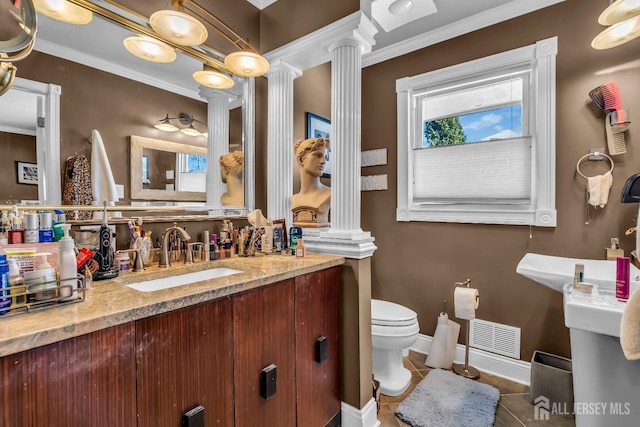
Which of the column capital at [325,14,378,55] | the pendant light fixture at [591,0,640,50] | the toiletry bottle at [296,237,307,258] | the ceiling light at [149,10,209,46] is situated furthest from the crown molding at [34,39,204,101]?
the pendant light fixture at [591,0,640,50]

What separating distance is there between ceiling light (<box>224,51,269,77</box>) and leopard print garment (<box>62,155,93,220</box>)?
0.89 meters

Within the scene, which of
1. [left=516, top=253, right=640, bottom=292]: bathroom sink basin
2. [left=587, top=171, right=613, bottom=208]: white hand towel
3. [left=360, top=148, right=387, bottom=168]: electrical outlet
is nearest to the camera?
[left=516, top=253, right=640, bottom=292]: bathroom sink basin

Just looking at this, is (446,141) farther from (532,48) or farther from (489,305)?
(489,305)

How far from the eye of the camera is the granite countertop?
666mm

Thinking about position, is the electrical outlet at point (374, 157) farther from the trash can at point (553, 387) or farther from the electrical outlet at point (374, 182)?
the trash can at point (553, 387)

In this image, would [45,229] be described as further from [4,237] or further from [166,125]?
[166,125]

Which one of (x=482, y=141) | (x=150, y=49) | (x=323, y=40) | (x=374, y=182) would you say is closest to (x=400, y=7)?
(x=323, y=40)

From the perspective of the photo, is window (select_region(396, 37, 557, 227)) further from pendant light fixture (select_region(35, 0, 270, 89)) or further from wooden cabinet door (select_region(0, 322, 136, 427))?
wooden cabinet door (select_region(0, 322, 136, 427))

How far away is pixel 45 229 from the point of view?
97 centimetres

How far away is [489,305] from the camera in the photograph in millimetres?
2299

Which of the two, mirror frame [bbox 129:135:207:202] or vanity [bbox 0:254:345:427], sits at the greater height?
mirror frame [bbox 129:135:207:202]

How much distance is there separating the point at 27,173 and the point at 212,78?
1.02m

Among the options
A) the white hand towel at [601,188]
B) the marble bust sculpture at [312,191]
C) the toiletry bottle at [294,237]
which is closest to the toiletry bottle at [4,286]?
the toiletry bottle at [294,237]

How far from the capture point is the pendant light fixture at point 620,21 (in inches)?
50.8
